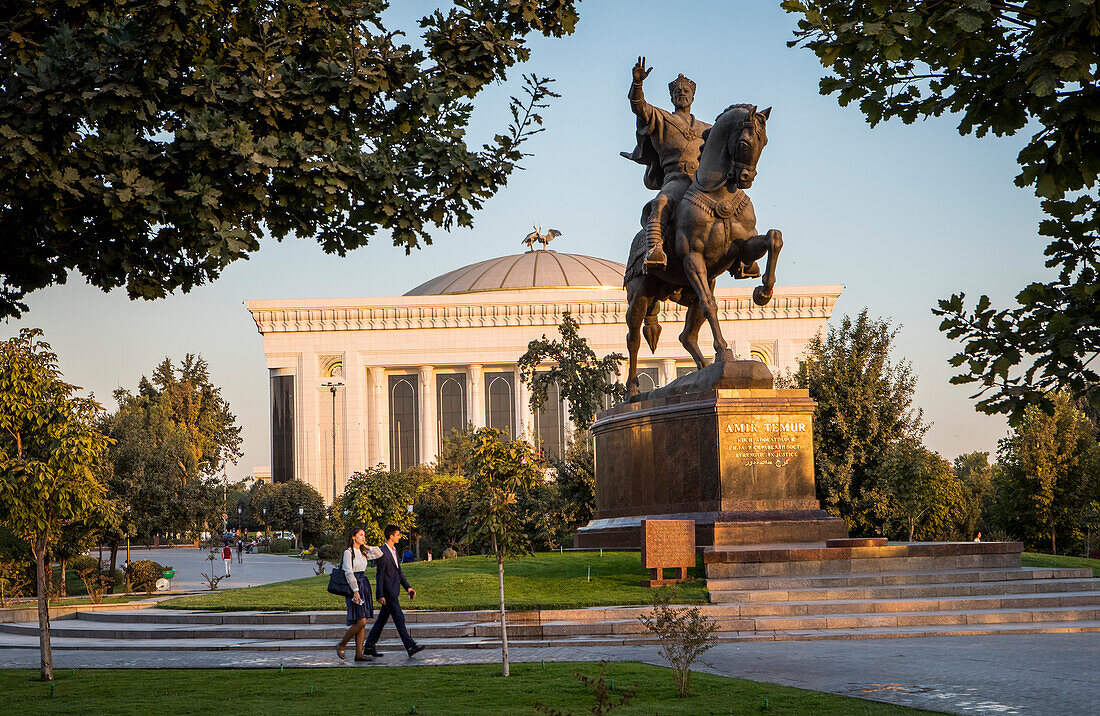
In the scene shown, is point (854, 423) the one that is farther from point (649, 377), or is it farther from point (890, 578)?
point (649, 377)

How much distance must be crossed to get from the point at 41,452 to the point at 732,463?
361 inches

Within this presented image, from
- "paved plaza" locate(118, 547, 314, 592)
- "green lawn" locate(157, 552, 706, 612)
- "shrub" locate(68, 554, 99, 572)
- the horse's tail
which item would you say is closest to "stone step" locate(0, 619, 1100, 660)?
"green lawn" locate(157, 552, 706, 612)

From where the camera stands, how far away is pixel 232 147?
6.20 meters

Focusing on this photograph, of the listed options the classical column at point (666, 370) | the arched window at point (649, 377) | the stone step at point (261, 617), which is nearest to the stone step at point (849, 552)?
the stone step at point (261, 617)

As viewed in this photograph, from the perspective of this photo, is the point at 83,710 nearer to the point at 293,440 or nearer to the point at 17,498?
the point at 17,498

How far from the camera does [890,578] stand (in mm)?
14469

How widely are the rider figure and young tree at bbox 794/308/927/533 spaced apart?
43.1ft

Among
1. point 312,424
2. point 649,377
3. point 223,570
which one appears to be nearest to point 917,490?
point 223,570

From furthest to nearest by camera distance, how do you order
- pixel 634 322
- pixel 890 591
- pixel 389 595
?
pixel 634 322, pixel 890 591, pixel 389 595

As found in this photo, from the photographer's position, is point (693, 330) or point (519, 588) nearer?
point (519, 588)

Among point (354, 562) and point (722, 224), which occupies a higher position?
point (722, 224)

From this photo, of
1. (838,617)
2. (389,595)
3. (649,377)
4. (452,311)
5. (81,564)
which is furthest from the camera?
(649,377)

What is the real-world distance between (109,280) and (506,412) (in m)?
89.8

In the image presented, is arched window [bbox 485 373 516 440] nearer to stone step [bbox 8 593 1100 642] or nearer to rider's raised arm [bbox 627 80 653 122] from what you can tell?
rider's raised arm [bbox 627 80 653 122]
